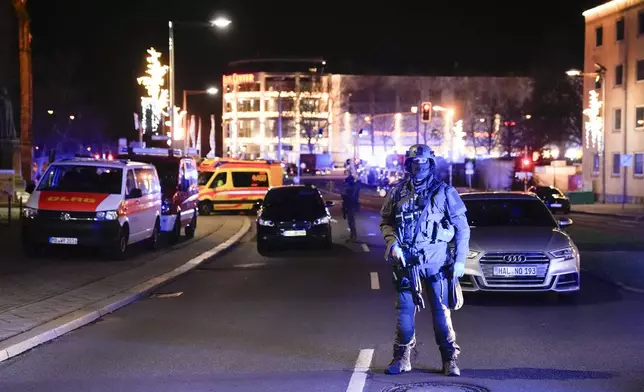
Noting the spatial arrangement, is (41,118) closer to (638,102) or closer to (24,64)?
(24,64)

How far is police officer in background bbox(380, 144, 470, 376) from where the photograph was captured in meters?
6.84

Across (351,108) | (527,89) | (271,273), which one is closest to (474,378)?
(271,273)

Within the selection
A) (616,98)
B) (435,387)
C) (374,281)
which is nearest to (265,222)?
(374,281)

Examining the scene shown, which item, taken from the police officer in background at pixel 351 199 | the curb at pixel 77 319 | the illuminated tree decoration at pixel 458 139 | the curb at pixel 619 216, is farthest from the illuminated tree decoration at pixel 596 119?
the curb at pixel 77 319

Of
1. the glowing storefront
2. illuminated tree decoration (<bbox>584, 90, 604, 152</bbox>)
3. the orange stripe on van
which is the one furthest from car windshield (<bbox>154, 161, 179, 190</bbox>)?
the glowing storefront

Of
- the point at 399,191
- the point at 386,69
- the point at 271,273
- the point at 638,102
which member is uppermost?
the point at 386,69

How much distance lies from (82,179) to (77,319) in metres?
7.94

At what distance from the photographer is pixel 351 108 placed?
120 meters

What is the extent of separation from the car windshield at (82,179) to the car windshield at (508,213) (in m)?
7.96

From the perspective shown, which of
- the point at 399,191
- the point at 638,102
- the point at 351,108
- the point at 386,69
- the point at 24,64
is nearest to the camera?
the point at 399,191

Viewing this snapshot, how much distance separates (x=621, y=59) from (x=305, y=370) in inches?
1902

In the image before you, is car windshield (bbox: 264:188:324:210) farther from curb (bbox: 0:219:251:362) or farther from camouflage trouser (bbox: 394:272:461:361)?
camouflage trouser (bbox: 394:272:461:361)

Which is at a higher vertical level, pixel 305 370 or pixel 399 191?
pixel 399 191

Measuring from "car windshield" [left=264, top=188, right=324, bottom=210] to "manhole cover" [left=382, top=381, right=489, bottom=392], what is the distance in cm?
1318
